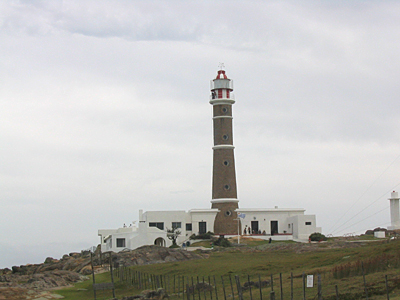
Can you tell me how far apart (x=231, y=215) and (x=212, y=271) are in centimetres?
2965

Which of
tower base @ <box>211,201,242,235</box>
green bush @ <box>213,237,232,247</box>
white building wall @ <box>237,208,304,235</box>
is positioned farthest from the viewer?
white building wall @ <box>237,208,304,235</box>

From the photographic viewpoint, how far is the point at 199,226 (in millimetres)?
66812

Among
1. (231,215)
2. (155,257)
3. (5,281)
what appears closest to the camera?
(5,281)

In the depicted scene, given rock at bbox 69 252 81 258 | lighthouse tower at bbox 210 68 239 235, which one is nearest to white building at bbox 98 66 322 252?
lighthouse tower at bbox 210 68 239 235

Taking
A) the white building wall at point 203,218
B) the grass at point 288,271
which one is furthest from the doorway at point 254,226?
the grass at point 288,271

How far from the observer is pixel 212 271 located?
123 ft

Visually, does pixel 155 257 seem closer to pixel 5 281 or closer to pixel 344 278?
pixel 5 281

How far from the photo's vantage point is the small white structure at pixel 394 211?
67500mm

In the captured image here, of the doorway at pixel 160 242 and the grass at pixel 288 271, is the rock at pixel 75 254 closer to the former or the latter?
the doorway at pixel 160 242

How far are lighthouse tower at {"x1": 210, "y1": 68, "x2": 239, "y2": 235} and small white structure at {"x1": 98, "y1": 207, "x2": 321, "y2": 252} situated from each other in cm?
85

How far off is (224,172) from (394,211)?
1919 centimetres

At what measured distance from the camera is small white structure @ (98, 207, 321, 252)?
6253 cm

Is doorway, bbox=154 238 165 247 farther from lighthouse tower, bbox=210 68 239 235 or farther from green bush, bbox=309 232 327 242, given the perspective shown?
green bush, bbox=309 232 327 242

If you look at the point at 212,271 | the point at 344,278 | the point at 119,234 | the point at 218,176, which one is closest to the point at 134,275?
the point at 212,271
